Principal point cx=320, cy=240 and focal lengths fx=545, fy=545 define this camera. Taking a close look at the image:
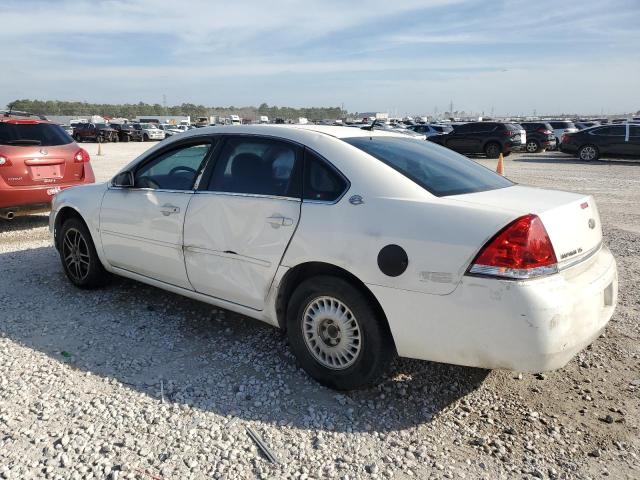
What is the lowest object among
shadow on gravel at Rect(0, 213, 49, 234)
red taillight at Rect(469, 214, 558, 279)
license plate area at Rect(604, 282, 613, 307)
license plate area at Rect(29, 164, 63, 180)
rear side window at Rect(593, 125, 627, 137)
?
shadow on gravel at Rect(0, 213, 49, 234)

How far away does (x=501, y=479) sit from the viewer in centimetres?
262

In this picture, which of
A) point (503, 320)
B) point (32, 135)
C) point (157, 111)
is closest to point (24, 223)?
point (32, 135)

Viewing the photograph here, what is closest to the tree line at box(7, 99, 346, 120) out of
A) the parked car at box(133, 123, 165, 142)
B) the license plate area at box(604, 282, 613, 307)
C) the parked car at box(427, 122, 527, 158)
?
the parked car at box(133, 123, 165, 142)

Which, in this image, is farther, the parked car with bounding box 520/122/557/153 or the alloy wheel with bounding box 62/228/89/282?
the parked car with bounding box 520/122/557/153

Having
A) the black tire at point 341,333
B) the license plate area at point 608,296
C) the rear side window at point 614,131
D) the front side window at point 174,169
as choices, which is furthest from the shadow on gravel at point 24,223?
the rear side window at point 614,131

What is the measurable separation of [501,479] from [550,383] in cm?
111

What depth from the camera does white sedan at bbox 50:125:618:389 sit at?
2736mm

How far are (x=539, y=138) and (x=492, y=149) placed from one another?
484 cm

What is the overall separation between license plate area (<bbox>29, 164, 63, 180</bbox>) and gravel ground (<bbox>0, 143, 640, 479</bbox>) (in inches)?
140

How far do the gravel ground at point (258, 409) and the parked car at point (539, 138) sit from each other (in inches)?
963

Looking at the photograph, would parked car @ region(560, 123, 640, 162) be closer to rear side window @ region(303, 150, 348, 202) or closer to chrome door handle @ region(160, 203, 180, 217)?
rear side window @ region(303, 150, 348, 202)

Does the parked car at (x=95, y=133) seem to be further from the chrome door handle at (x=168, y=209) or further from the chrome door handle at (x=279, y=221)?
the chrome door handle at (x=279, y=221)

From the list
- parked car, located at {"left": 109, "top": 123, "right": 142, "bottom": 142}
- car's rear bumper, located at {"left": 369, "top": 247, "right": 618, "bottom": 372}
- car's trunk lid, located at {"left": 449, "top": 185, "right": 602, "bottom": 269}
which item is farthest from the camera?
parked car, located at {"left": 109, "top": 123, "right": 142, "bottom": 142}

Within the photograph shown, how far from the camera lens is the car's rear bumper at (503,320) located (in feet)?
8.75
